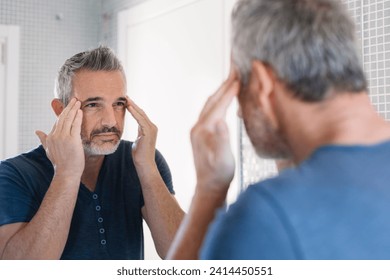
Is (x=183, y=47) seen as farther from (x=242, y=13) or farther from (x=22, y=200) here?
(x=242, y=13)

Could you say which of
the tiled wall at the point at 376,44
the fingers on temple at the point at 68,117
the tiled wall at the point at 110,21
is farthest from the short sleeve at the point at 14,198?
the tiled wall at the point at 110,21

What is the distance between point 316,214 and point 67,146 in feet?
2.67

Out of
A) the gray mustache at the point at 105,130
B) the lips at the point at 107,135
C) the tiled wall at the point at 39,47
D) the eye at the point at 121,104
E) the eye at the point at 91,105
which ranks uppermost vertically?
the tiled wall at the point at 39,47

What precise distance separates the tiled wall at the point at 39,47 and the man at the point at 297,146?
2167mm

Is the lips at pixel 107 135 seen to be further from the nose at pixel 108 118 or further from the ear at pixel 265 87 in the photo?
the ear at pixel 265 87

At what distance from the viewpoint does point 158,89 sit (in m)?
2.41

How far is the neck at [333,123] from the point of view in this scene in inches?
21.4

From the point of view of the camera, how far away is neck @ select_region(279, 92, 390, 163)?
0.54 metres

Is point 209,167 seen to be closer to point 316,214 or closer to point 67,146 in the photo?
point 316,214

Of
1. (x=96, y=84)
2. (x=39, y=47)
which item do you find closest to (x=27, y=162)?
(x=96, y=84)
